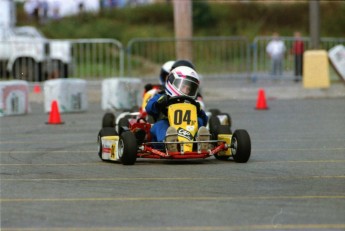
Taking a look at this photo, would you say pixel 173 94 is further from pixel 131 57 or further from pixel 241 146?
pixel 131 57

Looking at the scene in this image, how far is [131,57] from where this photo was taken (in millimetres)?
32156

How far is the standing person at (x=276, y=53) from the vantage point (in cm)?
3334

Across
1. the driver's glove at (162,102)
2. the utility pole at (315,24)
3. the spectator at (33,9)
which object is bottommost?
the driver's glove at (162,102)

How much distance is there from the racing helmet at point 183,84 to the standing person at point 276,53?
59.5 ft

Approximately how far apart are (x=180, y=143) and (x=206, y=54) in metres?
18.5

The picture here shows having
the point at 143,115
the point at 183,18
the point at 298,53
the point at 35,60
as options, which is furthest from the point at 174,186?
the point at 35,60

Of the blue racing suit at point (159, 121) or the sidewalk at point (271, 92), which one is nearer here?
the blue racing suit at point (159, 121)

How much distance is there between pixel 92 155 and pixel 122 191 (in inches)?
172

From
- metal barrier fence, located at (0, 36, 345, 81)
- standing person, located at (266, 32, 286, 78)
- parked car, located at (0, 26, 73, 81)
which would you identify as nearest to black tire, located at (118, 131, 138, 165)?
metal barrier fence, located at (0, 36, 345, 81)

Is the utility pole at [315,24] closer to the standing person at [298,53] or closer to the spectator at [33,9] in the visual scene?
the standing person at [298,53]

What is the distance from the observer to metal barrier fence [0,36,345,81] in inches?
1256

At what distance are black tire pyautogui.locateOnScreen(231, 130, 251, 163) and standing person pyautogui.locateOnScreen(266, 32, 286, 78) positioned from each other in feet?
62.0

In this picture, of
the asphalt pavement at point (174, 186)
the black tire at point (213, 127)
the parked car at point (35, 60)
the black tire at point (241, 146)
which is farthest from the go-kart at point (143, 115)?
the parked car at point (35, 60)

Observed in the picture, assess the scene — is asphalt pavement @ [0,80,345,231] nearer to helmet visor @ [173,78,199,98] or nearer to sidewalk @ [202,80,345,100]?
helmet visor @ [173,78,199,98]
